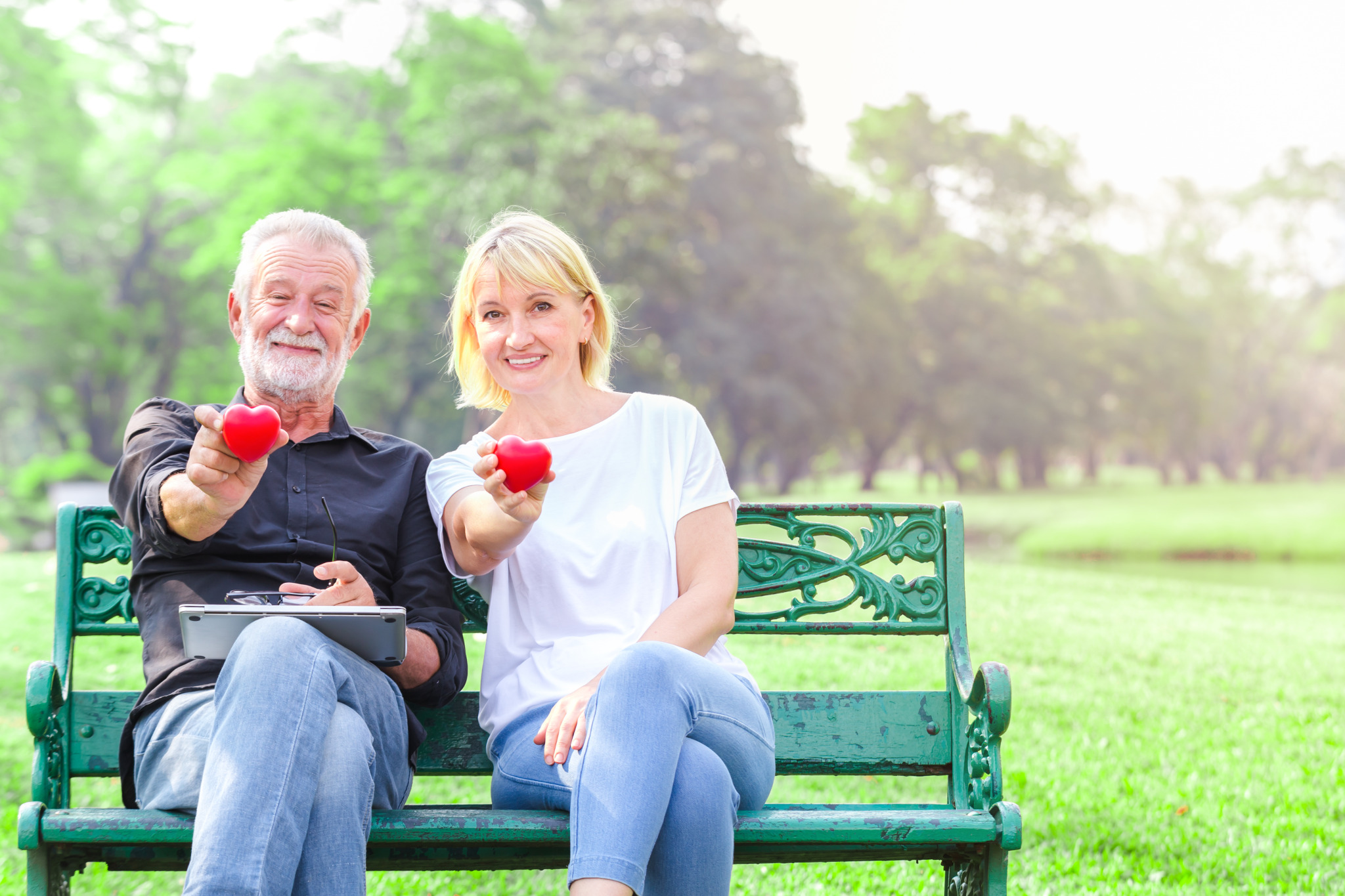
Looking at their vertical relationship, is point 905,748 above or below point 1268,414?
below

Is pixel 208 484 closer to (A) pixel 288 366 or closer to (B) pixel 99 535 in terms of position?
(A) pixel 288 366

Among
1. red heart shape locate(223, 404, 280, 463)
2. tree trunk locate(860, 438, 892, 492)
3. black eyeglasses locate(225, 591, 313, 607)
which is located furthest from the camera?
tree trunk locate(860, 438, 892, 492)

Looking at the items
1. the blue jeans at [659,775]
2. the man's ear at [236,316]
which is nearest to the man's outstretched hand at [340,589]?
the blue jeans at [659,775]

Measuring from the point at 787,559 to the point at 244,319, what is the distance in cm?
151

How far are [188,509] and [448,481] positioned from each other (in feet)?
1.83

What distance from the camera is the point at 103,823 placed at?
229cm

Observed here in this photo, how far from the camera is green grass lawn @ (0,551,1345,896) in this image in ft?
12.4

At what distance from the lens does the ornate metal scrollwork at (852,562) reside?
10.3 ft

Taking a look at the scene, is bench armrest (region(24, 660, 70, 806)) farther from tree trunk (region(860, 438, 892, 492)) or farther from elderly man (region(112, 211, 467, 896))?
tree trunk (region(860, 438, 892, 492))

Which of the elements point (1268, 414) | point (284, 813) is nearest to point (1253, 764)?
point (284, 813)

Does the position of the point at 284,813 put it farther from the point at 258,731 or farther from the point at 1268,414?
the point at 1268,414

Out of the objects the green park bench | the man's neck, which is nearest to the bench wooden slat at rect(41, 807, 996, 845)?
the green park bench

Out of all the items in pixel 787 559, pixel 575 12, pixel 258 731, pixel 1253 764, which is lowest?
pixel 1253 764

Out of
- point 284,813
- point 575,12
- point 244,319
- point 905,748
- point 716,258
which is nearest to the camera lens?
point 284,813
